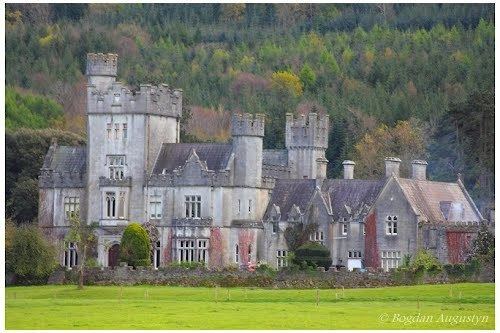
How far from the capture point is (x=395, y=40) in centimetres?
14200

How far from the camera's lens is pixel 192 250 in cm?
9606

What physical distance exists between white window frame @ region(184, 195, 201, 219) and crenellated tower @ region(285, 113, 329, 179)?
238 inches

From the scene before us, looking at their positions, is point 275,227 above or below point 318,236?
above

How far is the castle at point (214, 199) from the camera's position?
94562 mm

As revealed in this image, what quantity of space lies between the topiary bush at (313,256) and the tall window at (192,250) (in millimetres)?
4971

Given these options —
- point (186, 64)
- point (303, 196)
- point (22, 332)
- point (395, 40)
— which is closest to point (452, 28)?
point (395, 40)

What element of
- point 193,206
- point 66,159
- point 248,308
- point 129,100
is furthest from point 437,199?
point 248,308

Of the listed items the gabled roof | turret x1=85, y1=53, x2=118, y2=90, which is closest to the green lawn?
the gabled roof

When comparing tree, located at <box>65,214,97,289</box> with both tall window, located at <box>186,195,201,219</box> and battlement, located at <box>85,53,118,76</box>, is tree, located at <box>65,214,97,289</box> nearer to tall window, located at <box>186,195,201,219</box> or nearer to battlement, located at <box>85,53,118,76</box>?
tall window, located at <box>186,195,201,219</box>

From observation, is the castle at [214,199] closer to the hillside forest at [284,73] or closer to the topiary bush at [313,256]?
the topiary bush at [313,256]

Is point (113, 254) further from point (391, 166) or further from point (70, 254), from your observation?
point (391, 166)

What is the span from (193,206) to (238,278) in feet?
31.7

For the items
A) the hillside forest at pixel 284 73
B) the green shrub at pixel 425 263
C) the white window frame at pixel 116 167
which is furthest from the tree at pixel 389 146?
the green shrub at pixel 425 263

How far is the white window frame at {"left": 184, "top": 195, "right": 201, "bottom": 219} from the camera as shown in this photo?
317 ft
